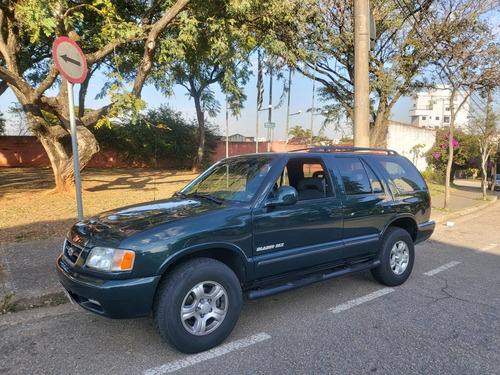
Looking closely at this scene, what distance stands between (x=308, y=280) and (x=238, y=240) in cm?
101

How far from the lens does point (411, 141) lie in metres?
25.9

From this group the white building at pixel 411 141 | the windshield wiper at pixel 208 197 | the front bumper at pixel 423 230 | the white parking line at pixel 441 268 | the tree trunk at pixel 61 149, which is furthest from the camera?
the white building at pixel 411 141

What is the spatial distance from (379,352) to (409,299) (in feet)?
4.68

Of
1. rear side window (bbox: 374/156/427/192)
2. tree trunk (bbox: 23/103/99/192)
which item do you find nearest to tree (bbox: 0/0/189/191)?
tree trunk (bbox: 23/103/99/192)

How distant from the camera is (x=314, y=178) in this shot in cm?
412

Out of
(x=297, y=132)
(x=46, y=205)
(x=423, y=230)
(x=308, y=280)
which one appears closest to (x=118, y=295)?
(x=308, y=280)

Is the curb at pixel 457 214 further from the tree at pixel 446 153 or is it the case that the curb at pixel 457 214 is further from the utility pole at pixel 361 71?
the tree at pixel 446 153

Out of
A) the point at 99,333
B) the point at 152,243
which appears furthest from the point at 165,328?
the point at 99,333

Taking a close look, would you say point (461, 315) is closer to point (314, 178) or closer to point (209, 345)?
point (314, 178)

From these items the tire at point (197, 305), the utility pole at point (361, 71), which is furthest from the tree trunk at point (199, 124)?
the tire at point (197, 305)

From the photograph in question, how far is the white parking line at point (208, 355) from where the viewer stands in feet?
8.72

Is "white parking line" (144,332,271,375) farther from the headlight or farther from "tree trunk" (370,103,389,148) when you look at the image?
"tree trunk" (370,103,389,148)

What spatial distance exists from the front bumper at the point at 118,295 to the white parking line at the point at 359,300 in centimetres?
205

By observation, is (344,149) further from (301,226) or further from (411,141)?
(411,141)
